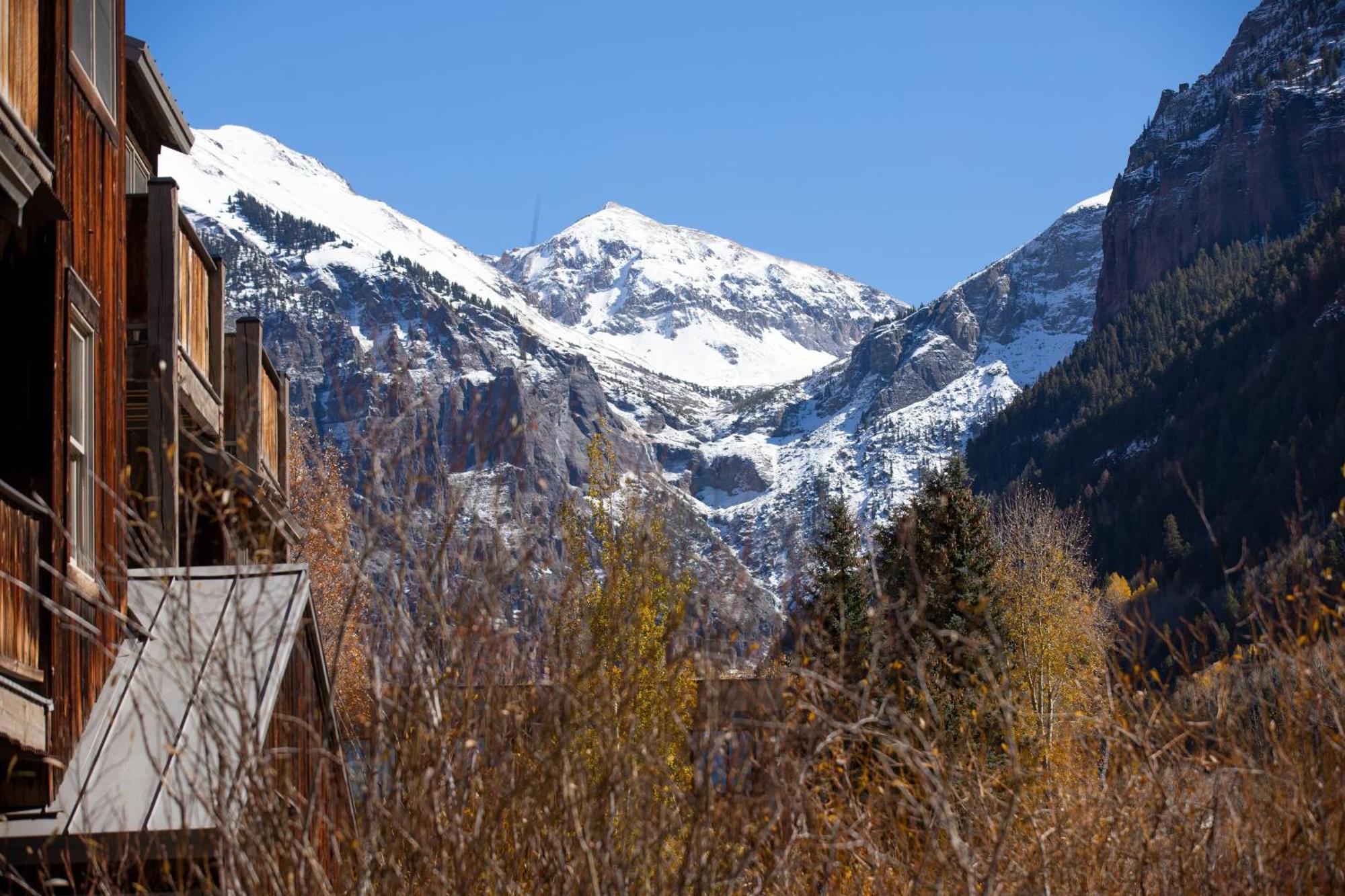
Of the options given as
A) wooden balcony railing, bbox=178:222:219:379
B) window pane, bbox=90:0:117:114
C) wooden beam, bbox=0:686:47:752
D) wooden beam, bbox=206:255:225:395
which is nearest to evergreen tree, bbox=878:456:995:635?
wooden beam, bbox=206:255:225:395

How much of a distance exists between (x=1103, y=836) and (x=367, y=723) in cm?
346

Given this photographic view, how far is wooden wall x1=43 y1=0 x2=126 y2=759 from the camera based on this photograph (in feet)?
28.8

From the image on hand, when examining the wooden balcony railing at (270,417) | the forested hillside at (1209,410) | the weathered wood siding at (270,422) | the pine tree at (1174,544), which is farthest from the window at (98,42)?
the pine tree at (1174,544)

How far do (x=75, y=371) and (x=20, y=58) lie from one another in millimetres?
1990

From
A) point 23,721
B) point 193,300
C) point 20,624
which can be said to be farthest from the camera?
point 193,300

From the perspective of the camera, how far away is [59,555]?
27.6 feet

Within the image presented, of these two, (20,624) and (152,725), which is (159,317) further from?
(20,624)

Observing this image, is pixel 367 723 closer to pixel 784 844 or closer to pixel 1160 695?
pixel 784 844

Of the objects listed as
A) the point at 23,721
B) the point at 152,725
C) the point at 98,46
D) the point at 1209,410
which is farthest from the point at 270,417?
the point at 1209,410

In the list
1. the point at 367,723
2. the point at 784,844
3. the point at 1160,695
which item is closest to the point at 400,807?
the point at 367,723

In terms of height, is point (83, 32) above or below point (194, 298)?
above

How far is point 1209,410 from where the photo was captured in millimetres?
148250

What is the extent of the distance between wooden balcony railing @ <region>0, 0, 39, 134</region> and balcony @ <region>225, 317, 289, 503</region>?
3.64 metres

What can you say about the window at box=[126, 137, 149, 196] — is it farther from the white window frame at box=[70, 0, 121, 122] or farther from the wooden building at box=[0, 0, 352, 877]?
the white window frame at box=[70, 0, 121, 122]
